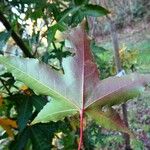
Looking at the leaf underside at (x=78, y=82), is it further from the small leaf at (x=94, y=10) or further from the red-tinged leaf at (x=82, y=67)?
the small leaf at (x=94, y=10)

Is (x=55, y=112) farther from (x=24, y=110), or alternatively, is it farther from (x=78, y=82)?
(x=24, y=110)

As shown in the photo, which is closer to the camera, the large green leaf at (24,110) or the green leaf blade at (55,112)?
the green leaf blade at (55,112)

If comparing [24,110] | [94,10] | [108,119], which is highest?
[94,10]

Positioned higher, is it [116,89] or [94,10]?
[94,10]

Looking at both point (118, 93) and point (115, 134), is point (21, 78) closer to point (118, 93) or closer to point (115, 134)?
point (118, 93)

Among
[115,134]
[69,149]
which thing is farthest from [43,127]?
[115,134]

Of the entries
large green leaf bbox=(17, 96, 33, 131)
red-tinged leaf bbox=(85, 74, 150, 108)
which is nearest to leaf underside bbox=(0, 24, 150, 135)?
red-tinged leaf bbox=(85, 74, 150, 108)

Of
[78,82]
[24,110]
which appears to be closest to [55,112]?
[78,82]

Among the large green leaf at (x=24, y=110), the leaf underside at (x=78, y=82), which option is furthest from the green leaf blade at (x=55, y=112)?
the large green leaf at (x=24, y=110)

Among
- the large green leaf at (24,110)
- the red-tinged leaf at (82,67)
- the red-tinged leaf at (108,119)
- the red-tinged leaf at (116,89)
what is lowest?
the red-tinged leaf at (108,119)
